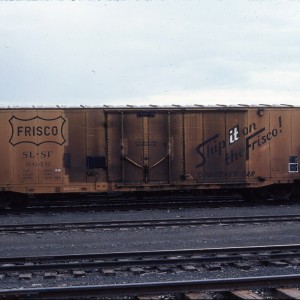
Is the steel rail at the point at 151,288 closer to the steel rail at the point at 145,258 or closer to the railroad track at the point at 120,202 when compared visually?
the steel rail at the point at 145,258

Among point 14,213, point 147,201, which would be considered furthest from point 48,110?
point 147,201

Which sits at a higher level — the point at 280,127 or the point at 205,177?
the point at 280,127

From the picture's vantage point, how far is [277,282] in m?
6.90

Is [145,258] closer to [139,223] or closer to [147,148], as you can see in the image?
[139,223]

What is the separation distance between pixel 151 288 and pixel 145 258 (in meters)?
2.54

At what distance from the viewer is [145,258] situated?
29.9ft

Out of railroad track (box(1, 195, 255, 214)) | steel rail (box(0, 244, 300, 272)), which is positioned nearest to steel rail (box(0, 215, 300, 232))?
steel rail (box(0, 244, 300, 272))

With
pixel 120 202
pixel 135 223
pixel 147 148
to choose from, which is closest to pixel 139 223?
pixel 135 223

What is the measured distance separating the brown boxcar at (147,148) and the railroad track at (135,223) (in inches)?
147

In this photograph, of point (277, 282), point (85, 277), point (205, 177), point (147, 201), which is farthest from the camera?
point (147, 201)

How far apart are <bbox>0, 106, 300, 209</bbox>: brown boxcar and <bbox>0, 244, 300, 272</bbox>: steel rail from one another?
7.87 m

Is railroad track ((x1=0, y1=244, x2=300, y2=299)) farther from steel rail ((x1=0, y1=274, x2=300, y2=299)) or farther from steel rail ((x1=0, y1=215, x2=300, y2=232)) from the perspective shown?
steel rail ((x1=0, y1=215, x2=300, y2=232))

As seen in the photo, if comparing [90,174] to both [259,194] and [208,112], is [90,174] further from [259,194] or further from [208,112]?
[259,194]

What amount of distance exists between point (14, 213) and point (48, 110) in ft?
10.6
